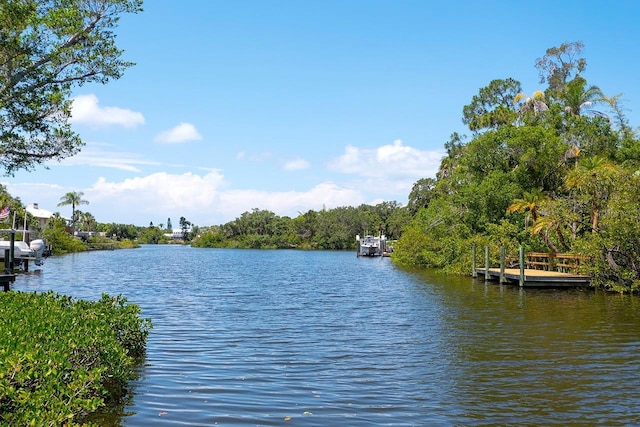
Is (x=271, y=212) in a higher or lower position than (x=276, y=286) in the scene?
higher

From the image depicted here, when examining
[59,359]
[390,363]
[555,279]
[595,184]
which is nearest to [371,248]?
[555,279]

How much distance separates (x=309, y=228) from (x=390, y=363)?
15344 cm

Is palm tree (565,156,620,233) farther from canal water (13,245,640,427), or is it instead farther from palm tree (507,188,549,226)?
canal water (13,245,640,427)

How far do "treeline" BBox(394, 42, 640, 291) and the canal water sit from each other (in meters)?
4.56

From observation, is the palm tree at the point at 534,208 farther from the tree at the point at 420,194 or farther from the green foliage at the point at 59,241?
the green foliage at the point at 59,241

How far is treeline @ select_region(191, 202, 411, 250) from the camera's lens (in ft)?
498

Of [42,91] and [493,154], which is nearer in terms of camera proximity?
[42,91]

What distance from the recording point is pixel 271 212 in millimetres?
176125

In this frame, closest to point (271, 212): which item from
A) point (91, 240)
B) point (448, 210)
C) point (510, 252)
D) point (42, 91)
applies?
point (91, 240)

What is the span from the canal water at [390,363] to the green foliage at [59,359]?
0.90 m

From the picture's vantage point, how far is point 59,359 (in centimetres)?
740

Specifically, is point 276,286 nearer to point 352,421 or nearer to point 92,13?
point 92,13

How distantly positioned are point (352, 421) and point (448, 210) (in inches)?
1814

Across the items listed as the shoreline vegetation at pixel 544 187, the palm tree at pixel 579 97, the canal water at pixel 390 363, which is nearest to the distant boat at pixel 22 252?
the canal water at pixel 390 363
